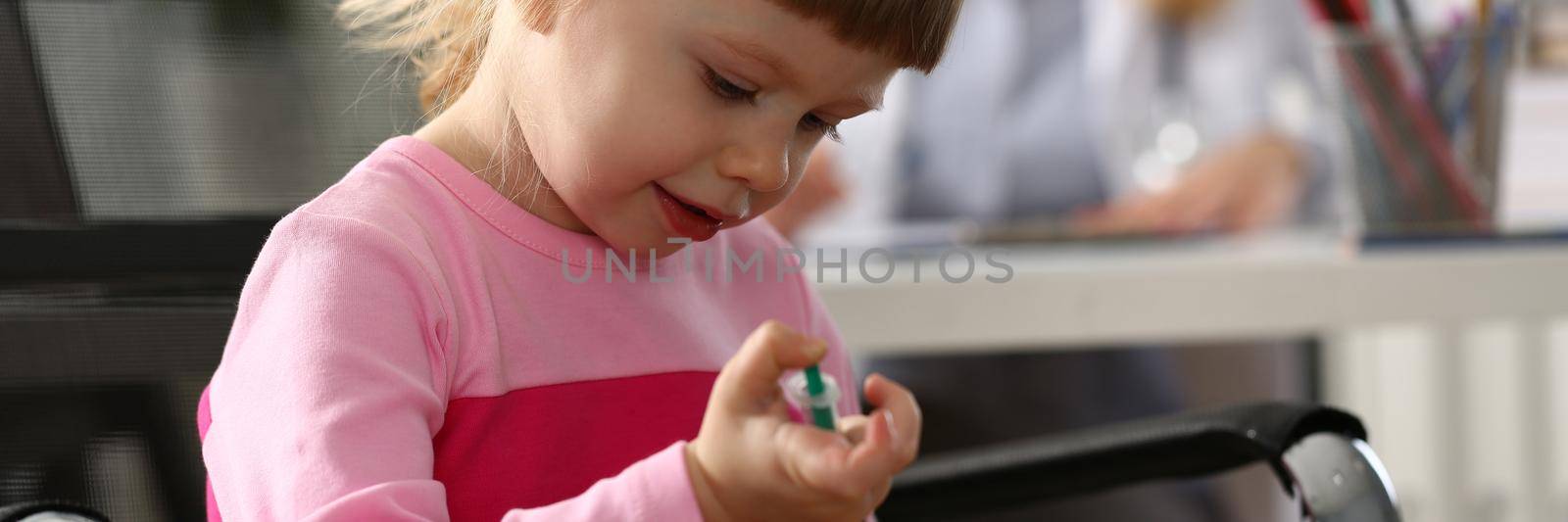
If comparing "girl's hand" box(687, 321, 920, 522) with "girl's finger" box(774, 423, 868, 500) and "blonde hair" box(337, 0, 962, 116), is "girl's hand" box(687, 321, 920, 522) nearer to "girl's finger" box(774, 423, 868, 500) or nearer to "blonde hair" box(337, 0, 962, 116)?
"girl's finger" box(774, 423, 868, 500)

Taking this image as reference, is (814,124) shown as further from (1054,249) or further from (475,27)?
(1054,249)

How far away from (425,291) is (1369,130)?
0.63 m

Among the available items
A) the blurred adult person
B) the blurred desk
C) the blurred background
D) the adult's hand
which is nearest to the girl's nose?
the blurred background

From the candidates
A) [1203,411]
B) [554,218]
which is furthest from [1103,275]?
[554,218]

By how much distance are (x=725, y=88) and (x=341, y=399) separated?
15cm

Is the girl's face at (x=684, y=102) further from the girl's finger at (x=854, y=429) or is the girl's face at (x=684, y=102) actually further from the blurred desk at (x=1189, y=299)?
the blurred desk at (x=1189, y=299)

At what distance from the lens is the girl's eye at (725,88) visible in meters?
0.45

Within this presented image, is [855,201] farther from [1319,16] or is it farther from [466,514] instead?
[466,514]

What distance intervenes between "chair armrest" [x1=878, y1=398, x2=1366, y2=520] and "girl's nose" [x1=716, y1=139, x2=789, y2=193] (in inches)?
7.8

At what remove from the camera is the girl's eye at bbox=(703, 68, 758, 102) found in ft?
1.46

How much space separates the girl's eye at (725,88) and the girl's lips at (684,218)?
1.7 inches

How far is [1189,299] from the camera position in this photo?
0.77 m

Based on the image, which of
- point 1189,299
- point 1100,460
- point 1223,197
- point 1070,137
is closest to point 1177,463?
point 1100,460

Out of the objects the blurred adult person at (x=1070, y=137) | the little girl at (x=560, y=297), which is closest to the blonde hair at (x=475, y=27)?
the little girl at (x=560, y=297)
